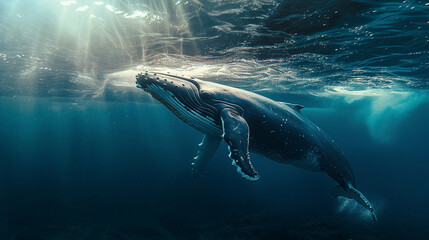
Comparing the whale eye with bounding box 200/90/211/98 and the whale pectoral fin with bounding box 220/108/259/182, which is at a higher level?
the whale eye with bounding box 200/90/211/98

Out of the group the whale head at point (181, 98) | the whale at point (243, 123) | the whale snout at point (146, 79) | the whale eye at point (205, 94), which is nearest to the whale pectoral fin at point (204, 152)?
the whale at point (243, 123)

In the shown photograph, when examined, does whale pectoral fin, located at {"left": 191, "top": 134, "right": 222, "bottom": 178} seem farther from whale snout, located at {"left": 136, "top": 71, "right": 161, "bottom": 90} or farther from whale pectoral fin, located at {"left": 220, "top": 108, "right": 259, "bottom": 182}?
whale snout, located at {"left": 136, "top": 71, "right": 161, "bottom": 90}

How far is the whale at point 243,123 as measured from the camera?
3.55m

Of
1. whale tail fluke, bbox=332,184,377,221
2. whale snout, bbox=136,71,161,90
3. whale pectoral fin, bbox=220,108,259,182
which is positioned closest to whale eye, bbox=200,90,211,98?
whale pectoral fin, bbox=220,108,259,182

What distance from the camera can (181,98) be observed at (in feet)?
13.2

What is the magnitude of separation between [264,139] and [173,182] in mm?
15905

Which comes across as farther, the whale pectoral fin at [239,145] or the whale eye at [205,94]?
the whale eye at [205,94]

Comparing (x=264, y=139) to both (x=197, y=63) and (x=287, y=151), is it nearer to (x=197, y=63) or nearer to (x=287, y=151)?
(x=287, y=151)

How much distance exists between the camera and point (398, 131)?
388 ft

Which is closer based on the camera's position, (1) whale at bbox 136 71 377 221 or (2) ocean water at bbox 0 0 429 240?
(1) whale at bbox 136 71 377 221

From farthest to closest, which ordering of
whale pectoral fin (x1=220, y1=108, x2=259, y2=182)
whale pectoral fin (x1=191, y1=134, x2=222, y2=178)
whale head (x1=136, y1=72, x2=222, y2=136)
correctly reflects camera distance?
whale pectoral fin (x1=191, y1=134, x2=222, y2=178)
whale head (x1=136, y1=72, x2=222, y2=136)
whale pectoral fin (x1=220, y1=108, x2=259, y2=182)

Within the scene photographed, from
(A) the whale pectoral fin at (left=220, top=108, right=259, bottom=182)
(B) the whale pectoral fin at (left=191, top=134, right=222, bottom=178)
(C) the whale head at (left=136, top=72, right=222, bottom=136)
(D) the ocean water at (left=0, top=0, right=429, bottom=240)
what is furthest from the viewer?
(D) the ocean water at (left=0, top=0, right=429, bottom=240)

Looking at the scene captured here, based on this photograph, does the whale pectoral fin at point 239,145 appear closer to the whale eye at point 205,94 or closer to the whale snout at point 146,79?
the whale eye at point 205,94

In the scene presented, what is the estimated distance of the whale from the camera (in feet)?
11.7
